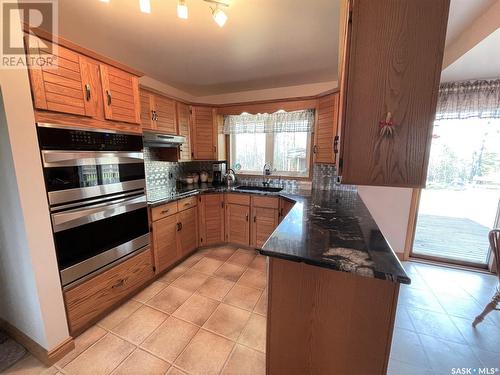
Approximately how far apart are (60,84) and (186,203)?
1.63 meters

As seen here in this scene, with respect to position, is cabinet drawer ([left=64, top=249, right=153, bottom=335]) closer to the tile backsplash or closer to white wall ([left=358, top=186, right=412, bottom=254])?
the tile backsplash

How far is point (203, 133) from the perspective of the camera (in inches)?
122

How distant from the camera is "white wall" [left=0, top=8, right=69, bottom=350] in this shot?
116 cm

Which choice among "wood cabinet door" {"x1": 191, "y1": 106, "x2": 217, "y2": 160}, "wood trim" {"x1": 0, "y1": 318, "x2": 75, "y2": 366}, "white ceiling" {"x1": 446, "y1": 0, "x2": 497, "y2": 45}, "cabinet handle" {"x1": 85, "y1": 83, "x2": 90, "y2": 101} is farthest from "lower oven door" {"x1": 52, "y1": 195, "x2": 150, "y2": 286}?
"white ceiling" {"x1": 446, "y1": 0, "x2": 497, "y2": 45}

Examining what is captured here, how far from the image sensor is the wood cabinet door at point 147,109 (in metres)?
2.25

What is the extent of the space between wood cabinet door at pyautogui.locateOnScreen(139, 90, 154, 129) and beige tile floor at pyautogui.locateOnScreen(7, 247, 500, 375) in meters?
1.81

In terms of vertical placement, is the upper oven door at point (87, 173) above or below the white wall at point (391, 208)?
above

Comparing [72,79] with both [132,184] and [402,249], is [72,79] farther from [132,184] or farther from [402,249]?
[402,249]

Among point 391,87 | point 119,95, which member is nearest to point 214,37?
point 119,95

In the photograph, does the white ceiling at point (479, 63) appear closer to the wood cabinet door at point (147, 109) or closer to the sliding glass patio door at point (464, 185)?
the sliding glass patio door at point (464, 185)

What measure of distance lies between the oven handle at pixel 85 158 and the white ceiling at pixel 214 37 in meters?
1.05

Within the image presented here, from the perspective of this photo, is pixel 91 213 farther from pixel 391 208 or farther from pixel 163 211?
pixel 391 208

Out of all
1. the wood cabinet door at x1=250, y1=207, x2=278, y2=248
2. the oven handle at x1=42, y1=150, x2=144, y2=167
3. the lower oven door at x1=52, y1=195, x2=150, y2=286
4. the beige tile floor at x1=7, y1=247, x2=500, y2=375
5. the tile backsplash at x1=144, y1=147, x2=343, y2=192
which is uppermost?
the oven handle at x1=42, y1=150, x2=144, y2=167

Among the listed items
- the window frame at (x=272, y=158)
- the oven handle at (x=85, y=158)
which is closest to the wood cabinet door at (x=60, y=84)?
the oven handle at (x=85, y=158)
